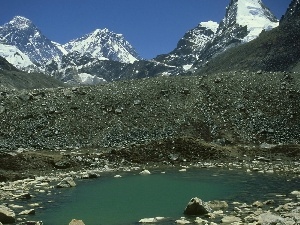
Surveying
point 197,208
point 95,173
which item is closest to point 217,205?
point 197,208

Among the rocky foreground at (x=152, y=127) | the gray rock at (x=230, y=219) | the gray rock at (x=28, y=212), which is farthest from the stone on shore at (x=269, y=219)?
the rocky foreground at (x=152, y=127)

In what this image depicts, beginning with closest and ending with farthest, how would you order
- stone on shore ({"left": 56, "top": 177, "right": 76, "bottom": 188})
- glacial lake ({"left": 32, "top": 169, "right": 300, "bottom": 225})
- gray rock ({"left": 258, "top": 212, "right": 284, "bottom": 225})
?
gray rock ({"left": 258, "top": 212, "right": 284, "bottom": 225})
glacial lake ({"left": 32, "top": 169, "right": 300, "bottom": 225})
stone on shore ({"left": 56, "top": 177, "right": 76, "bottom": 188})

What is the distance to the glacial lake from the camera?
73.9 ft

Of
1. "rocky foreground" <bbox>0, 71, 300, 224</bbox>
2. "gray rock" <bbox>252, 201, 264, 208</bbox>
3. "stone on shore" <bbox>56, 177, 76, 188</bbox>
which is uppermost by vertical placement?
"rocky foreground" <bbox>0, 71, 300, 224</bbox>

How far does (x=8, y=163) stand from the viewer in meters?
42.6

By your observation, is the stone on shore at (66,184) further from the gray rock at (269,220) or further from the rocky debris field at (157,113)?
the rocky debris field at (157,113)

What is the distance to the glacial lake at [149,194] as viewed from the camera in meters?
22.5

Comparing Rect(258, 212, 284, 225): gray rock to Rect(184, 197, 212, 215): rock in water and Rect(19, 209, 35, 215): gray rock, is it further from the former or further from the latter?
Rect(19, 209, 35, 215): gray rock

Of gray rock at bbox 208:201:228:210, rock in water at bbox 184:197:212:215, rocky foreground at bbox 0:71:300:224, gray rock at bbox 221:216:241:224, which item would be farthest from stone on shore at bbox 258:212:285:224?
rocky foreground at bbox 0:71:300:224

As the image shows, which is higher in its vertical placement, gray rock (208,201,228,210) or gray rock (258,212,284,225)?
gray rock (258,212,284,225)

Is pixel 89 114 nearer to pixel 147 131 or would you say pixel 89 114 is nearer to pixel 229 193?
pixel 147 131

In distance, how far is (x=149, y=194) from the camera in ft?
97.6

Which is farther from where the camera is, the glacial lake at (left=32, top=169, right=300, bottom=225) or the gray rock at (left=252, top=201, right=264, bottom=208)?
the gray rock at (left=252, top=201, right=264, bottom=208)

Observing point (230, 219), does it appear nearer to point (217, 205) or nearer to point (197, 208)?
point (197, 208)
